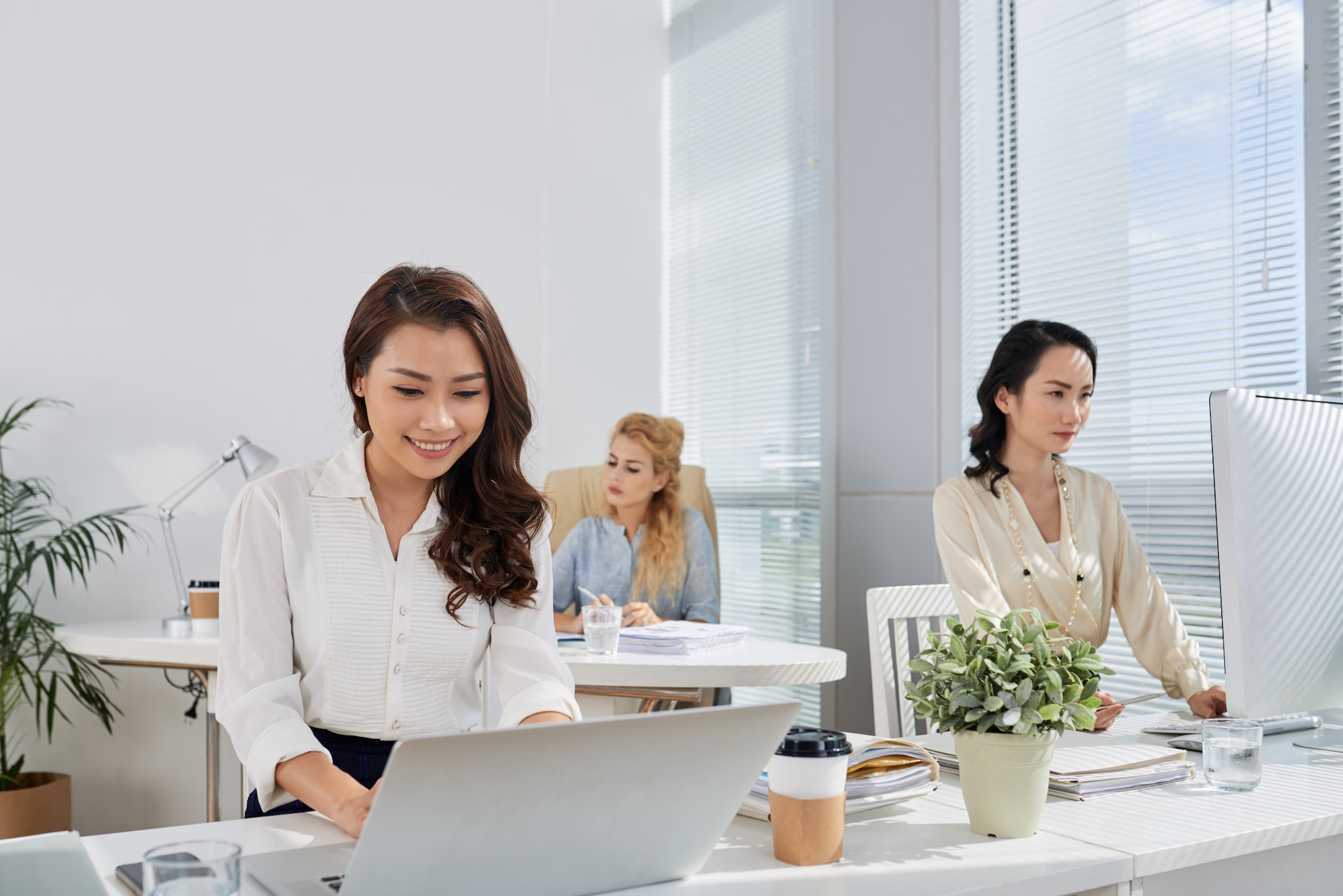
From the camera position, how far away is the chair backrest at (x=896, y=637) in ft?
7.59

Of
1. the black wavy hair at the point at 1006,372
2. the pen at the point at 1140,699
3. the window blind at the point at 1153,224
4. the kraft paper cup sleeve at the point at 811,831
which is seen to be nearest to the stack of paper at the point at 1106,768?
the pen at the point at 1140,699

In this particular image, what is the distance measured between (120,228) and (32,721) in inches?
68.3

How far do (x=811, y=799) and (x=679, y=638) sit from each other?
1.50 meters

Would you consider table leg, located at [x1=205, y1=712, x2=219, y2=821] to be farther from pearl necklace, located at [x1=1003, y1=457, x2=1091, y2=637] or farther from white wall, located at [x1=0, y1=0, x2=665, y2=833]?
pearl necklace, located at [x1=1003, y1=457, x2=1091, y2=637]

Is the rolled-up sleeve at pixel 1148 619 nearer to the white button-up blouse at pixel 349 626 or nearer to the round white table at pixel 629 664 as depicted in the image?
the round white table at pixel 629 664

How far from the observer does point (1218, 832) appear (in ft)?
3.67

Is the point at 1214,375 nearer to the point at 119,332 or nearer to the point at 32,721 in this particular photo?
the point at 119,332

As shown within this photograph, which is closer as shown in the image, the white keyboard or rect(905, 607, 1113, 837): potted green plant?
rect(905, 607, 1113, 837): potted green plant

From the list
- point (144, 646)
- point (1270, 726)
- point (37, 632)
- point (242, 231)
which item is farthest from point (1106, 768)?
point (242, 231)

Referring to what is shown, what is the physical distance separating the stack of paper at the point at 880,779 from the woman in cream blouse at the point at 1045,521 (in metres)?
0.99

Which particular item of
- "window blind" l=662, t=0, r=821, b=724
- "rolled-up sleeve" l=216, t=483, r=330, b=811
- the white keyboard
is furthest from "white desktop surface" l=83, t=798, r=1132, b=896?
"window blind" l=662, t=0, r=821, b=724

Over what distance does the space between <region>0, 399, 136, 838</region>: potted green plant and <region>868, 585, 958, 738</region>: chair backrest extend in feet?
7.69

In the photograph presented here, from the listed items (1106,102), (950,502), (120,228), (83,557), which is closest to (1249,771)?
(950,502)

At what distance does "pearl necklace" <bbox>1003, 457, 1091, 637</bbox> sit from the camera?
2.29 metres
